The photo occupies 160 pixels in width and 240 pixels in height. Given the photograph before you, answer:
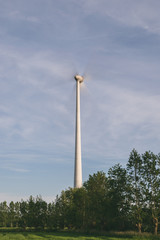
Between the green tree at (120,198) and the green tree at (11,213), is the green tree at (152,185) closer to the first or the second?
the green tree at (120,198)

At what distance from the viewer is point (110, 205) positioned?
203 feet

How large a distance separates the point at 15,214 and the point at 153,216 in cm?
8849

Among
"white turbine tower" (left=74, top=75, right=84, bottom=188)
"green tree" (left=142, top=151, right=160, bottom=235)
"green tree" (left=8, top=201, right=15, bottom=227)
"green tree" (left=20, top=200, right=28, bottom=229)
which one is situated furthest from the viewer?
"green tree" (left=8, top=201, right=15, bottom=227)

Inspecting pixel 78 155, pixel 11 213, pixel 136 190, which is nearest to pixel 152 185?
pixel 136 190

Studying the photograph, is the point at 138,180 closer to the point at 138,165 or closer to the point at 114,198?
the point at 138,165

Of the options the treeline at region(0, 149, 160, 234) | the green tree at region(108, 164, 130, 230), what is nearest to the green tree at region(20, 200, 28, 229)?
the treeline at region(0, 149, 160, 234)

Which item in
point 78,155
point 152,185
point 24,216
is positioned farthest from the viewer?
point 78,155

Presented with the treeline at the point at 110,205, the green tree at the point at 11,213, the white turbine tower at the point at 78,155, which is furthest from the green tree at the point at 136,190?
the green tree at the point at 11,213

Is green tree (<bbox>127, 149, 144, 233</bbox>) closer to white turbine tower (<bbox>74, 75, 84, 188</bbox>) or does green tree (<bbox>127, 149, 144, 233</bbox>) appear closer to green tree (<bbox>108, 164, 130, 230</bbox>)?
green tree (<bbox>108, 164, 130, 230</bbox>)

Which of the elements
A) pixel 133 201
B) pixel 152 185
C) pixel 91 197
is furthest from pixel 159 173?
pixel 91 197

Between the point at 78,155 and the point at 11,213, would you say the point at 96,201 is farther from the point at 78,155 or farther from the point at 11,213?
the point at 11,213

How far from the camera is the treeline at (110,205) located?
54.0 meters

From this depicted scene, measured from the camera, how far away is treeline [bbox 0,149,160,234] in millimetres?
54031

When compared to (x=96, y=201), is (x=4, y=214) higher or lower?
lower
